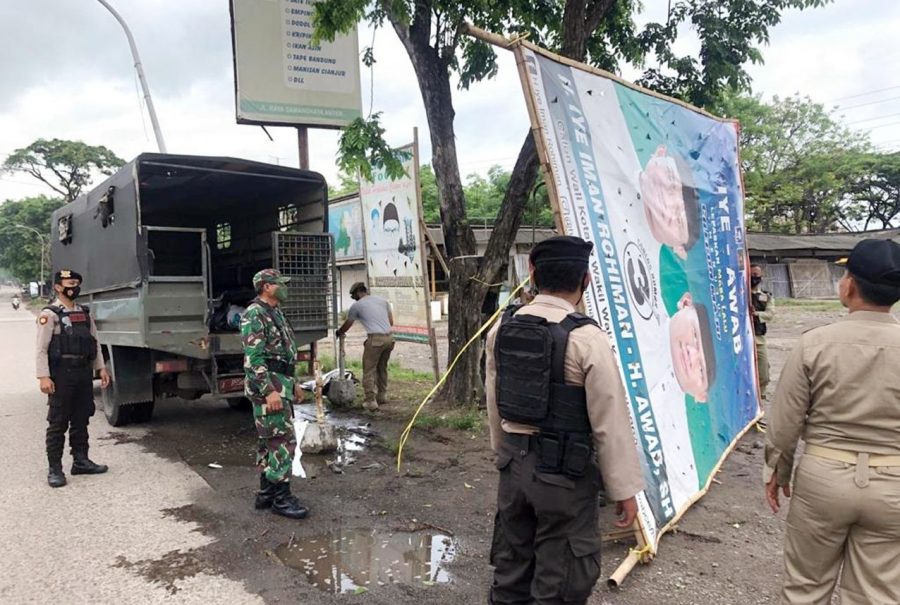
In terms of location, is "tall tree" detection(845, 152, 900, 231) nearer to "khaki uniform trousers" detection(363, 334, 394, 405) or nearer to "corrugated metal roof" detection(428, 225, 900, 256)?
"corrugated metal roof" detection(428, 225, 900, 256)

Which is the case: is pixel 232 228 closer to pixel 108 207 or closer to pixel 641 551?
pixel 108 207

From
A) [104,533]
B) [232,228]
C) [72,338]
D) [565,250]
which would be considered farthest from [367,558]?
[232,228]

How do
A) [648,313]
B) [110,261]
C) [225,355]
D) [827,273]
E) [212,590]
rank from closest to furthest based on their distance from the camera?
[212,590] < [648,313] < [225,355] < [110,261] < [827,273]

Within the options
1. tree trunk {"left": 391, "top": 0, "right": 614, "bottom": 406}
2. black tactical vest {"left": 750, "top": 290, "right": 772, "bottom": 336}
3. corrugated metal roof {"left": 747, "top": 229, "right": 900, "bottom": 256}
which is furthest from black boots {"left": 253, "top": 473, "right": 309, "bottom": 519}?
corrugated metal roof {"left": 747, "top": 229, "right": 900, "bottom": 256}

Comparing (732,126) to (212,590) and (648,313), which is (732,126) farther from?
(212,590)

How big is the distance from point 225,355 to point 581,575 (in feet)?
15.6

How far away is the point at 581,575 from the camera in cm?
214

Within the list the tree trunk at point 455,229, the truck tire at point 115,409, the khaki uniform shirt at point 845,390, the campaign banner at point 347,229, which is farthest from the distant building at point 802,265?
the khaki uniform shirt at point 845,390

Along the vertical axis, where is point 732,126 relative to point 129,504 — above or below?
above

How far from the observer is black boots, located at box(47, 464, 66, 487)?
15.9ft

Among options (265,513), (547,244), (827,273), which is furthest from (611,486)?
(827,273)

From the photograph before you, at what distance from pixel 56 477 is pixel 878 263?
5.63 metres

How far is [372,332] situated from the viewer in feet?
24.5

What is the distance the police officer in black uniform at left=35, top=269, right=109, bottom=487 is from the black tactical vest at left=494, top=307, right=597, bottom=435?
4.29 m
